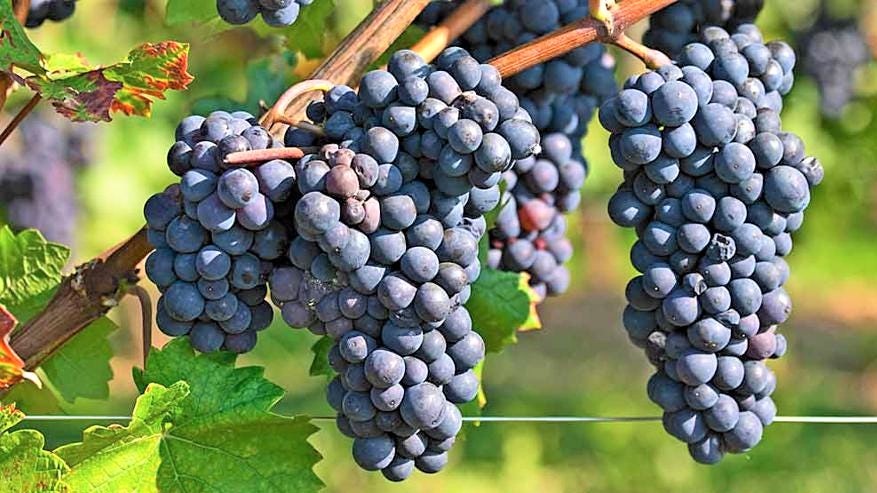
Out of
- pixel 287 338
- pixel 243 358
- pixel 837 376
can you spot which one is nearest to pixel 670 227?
pixel 287 338

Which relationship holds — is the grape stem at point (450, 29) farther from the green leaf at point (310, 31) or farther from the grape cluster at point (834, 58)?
the grape cluster at point (834, 58)

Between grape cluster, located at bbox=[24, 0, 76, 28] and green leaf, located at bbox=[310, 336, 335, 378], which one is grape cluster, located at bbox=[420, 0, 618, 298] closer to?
green leaf, located at bbox=[310, 336, 335, 378]

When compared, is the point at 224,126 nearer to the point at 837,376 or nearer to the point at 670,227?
the point at 670,227

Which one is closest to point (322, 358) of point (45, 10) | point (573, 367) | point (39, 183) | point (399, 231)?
point (399, 231)

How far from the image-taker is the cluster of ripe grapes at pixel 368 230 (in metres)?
1.00

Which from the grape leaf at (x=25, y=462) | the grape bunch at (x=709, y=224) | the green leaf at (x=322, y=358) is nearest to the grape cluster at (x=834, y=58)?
the grape bunch at (x=709, y=224)

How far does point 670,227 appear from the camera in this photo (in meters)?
1.14

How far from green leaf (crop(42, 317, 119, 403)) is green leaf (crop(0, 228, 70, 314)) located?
0.07 m

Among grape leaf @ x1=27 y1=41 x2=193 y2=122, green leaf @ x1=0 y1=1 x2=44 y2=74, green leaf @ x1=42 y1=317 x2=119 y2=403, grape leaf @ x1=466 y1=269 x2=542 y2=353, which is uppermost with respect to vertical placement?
green leaf @ x1=0 y1=1 x2=44 y2=74

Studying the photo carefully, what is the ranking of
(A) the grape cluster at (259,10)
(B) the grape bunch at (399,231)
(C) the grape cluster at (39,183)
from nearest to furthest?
1. (B) the grape bunch at (399,231)
2. (A) the grape cluster at (259,10)
3. (C) the grape cluster at (39,183)

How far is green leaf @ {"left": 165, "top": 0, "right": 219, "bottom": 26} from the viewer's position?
52.4 inches

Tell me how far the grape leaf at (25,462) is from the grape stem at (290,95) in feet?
1.15

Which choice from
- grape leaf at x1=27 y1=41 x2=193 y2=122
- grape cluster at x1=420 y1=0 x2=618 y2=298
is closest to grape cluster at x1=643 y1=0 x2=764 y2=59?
grape cluster at x1=420 y1=0 x2=618 y2=298

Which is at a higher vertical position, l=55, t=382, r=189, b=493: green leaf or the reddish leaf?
the reddish leaf
